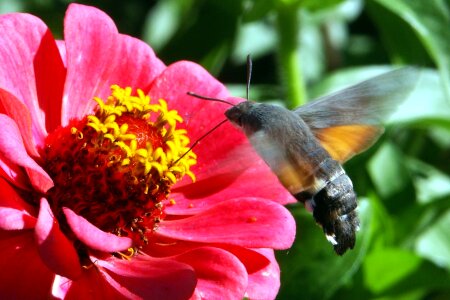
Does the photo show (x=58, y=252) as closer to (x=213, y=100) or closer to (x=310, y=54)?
(x=213, y=100)

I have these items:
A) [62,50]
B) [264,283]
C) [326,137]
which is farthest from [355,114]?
[62,50]

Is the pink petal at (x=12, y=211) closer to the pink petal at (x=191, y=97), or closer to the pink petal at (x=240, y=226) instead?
the pink petal at (x=240, y=226)

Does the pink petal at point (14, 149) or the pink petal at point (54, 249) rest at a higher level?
the pink petal at point (14, 149)

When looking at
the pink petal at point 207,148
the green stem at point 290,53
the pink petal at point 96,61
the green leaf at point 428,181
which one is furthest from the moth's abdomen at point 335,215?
the green leaf at point 428,181

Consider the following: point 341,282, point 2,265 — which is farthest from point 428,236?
point 2,265

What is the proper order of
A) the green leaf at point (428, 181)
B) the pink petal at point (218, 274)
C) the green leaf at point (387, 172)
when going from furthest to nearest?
the green leaf at point (428, 181)
the green leaf at point (387, 172)
the pink petal at point (218, 274)

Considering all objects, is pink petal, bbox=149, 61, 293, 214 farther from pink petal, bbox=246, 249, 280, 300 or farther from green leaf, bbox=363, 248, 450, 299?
green leaf, bbox=363, 248, 450, 299
